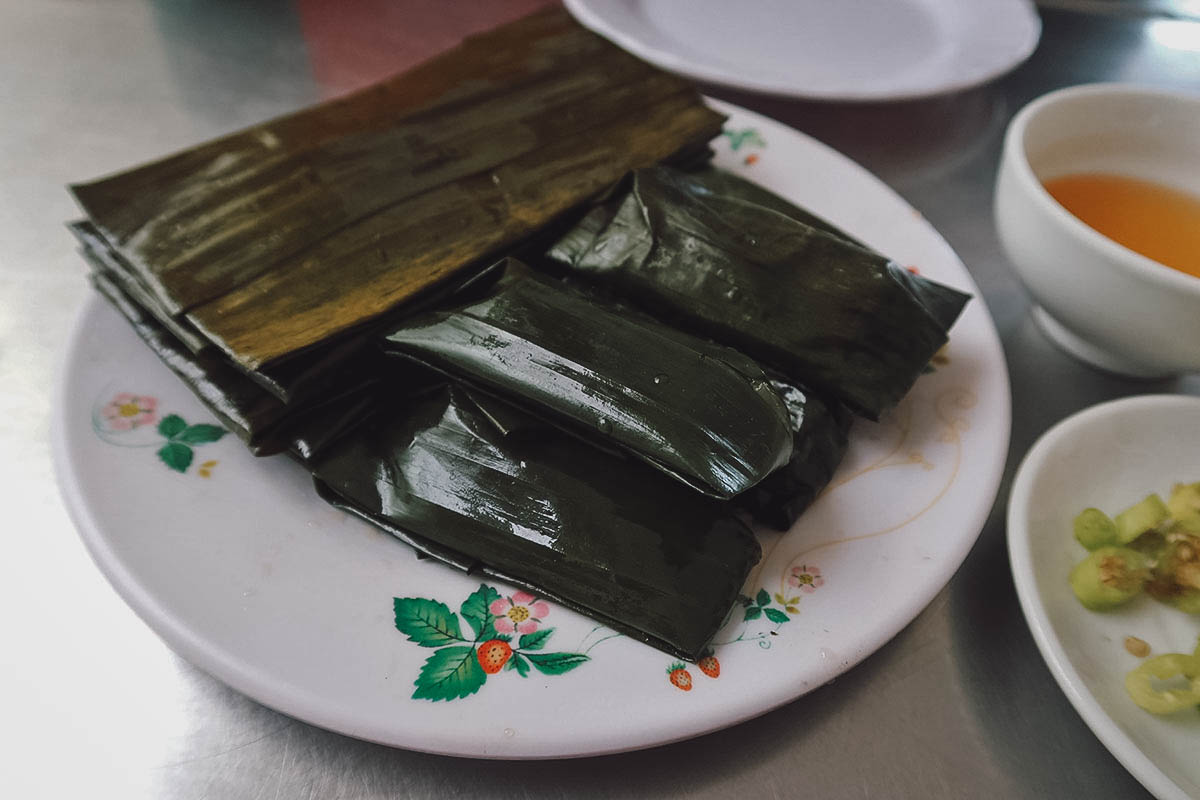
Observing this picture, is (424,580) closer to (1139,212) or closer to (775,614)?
(775,614)

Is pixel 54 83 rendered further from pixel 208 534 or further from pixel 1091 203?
pixel 1091 203

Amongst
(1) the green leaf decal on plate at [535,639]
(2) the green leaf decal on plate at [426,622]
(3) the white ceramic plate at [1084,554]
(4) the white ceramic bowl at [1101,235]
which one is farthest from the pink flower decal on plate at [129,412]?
(4) the white ceramic bowl at [1101,235]

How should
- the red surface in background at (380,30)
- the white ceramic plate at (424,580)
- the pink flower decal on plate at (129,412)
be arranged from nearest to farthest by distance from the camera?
1. the white ceramic plate at (424,580)
2. the pink flower decal on plate at (129,412)
3. the red surface in background at (380,30)

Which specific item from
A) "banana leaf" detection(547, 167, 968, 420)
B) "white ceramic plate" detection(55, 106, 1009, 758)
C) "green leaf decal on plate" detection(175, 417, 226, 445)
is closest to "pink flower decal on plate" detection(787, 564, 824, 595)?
"white ceramic plate" detection(55, 106, 1009, 758)

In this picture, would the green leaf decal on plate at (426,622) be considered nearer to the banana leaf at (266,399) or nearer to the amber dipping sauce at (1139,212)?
the banana leaf at (266,399)

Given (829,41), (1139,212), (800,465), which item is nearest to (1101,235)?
(1139,212)

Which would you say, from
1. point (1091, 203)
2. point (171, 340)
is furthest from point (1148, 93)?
point (171, 340)

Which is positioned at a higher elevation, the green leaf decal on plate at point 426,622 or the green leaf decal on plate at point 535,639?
the green leaf decal on plate at point 426,622

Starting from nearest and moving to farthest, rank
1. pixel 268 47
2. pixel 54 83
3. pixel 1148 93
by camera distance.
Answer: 1. pixel 1148 93
2. pixel 54 83
3. pixel 268 47
